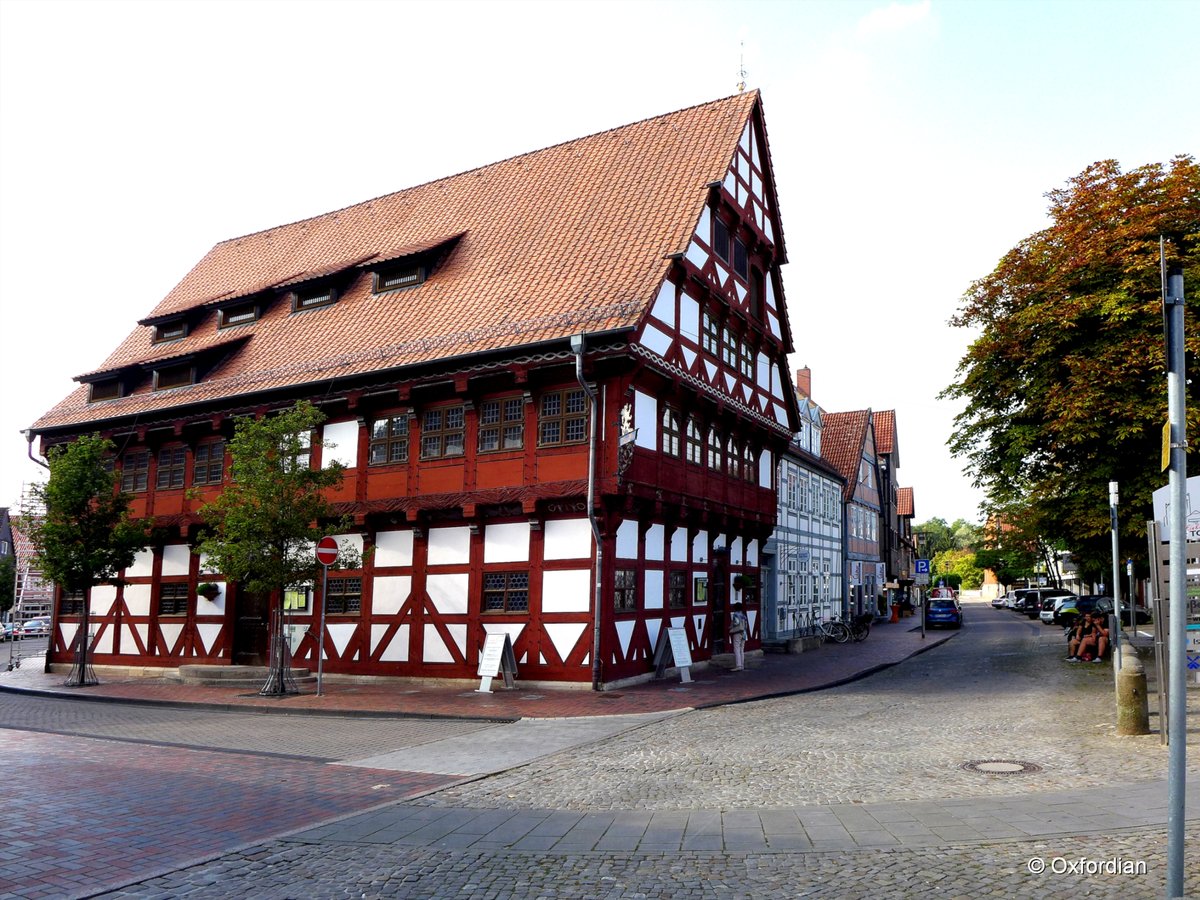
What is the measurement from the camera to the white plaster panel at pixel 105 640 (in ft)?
88.2

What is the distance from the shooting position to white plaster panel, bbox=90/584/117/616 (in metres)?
27.2

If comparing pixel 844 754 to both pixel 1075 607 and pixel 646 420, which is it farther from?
pixel 1075 607

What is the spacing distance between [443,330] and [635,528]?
654 centimetres

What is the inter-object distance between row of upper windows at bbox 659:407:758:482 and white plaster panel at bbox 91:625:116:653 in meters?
17.2

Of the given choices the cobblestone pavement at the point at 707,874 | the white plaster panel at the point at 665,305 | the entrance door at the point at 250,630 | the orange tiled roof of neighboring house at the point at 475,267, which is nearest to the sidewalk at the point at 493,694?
the entrance door at the point at 250,630

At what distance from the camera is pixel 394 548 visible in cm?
2206

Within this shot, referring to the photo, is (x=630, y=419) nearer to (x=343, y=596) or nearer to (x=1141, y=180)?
(x=343, y=596)

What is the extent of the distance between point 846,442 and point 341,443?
32.1 metres

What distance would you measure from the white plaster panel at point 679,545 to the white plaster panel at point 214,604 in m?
12.1

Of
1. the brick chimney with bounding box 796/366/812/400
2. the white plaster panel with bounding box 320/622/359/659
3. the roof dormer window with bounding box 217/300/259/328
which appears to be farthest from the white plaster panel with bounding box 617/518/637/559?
the brick chimney with bounding box 796/366/812/400

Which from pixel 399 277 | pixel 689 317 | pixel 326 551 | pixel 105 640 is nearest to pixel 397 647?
pixel 326 551

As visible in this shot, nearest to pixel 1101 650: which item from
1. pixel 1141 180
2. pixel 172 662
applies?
pixel 1141 180

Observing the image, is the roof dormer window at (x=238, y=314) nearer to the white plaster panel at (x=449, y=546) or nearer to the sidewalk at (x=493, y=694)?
the sidewalk at (x=493, y=694)

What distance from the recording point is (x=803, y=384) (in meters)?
52.9
